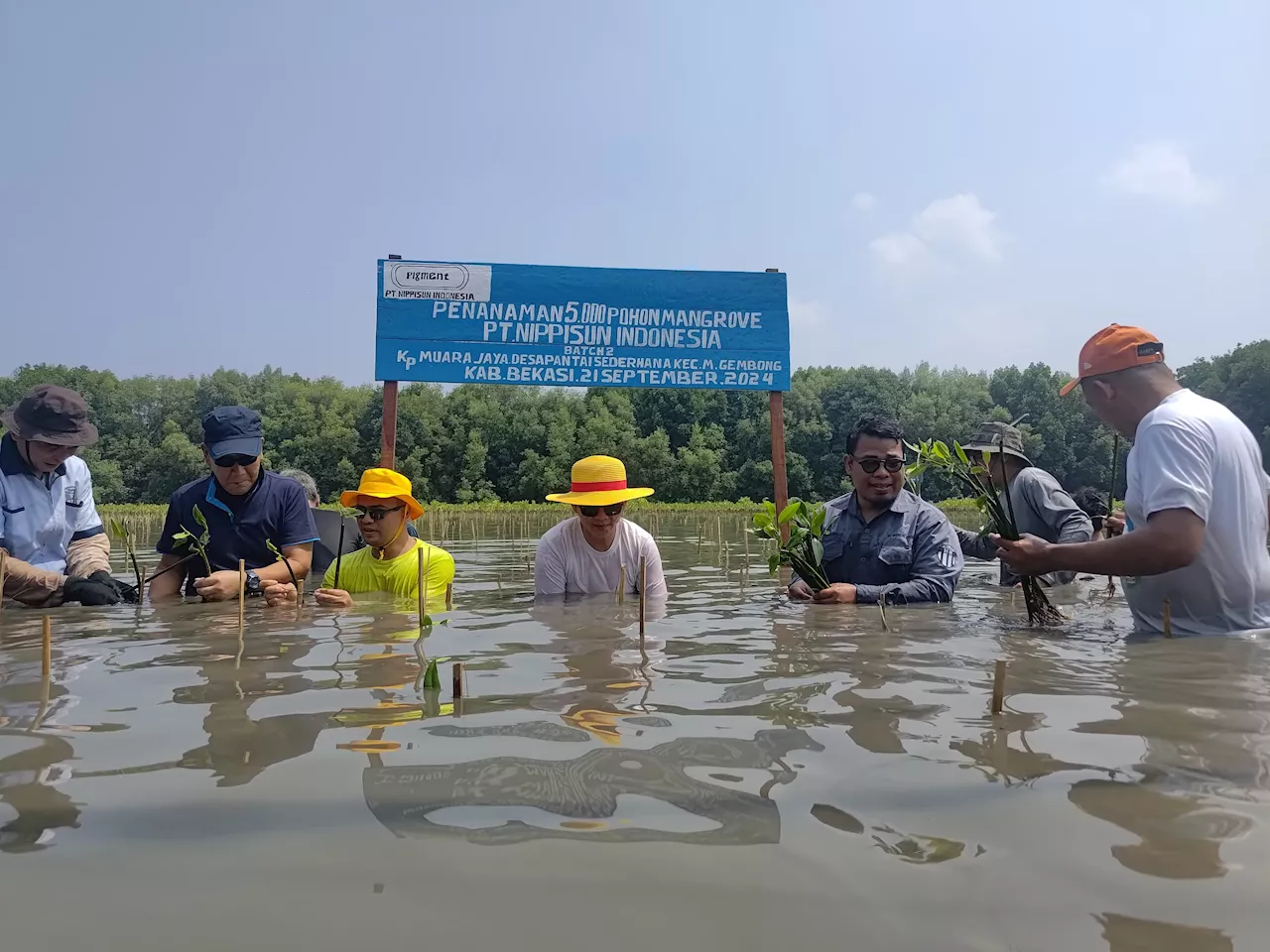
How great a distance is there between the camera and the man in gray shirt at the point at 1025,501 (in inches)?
226

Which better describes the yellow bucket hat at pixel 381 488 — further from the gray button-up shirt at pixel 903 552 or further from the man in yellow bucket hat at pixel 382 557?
the gray button-up shirt at pixel 903 552

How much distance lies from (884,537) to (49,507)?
18.1 ft

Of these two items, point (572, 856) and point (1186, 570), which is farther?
point (1186, 570)

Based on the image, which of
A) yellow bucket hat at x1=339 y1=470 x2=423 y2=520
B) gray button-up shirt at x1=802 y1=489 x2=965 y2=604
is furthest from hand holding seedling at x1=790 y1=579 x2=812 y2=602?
yellow bucket hat at x1=339 y1=470 x2=423 y2=520

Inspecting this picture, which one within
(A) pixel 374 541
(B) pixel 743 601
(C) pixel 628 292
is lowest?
(B) pixel 743 601

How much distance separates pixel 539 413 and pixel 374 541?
195ft

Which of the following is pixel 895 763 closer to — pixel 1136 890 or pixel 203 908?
pixel 1136 890

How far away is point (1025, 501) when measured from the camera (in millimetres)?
6102

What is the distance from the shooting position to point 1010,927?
1420 mm

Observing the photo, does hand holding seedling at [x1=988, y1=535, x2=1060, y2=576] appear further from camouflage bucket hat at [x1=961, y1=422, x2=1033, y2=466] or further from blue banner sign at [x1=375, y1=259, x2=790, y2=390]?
blue banner sign at [x1=375, y1=259, x2=790, y2=390]

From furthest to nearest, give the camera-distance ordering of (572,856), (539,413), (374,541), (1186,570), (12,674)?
1. (539,413)
2. (374,541)
3. (1186,570)
4. (12,674)
5. (572,856)

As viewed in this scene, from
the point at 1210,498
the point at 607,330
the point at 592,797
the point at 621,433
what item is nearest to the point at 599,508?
the point at 1210,498

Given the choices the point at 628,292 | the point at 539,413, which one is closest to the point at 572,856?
the point at 628,292

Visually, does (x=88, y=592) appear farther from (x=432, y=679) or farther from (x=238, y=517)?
(x=432, y=679)
